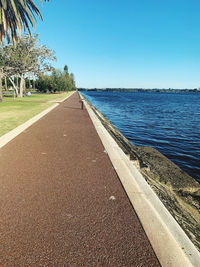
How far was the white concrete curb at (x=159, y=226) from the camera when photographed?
6.21ft

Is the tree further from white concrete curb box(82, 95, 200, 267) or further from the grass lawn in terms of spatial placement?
white concrete curb box(82, 95, 200, 267)

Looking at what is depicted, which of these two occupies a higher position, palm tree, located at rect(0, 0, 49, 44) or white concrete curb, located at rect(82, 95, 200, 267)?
palm tree, located at rect(0, 0, 49, 44)

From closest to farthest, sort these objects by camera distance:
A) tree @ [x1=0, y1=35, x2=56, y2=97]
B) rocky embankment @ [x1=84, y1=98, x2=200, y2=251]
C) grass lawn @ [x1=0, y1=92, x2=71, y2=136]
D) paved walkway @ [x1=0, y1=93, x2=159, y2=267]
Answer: paved walkway @ [x1=0, y1=93, x2=159, y2=267]
rocky embankment @ [x1=84, y1=98, x2=200, y2=251]
grass lawn @ [x1=0, y1=92, x2=71, y2=136]
tree @ [x1=0, y1=35, x2=56, y2=97]

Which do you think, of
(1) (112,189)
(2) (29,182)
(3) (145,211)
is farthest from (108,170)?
(2) (29,182)

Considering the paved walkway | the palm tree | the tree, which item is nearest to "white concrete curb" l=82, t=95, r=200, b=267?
the paved walkway

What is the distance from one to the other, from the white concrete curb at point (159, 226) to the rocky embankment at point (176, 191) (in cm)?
20

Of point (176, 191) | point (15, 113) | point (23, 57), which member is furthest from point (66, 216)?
point (23, 57)

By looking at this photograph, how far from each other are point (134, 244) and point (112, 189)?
123 centimetres

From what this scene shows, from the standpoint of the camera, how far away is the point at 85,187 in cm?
326

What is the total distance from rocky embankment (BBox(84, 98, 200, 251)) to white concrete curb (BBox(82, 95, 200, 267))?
20 centimetres

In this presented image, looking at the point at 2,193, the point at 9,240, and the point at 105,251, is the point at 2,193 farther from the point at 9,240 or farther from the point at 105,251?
the point at 105,251

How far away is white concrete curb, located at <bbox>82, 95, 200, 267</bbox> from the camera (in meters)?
1.89

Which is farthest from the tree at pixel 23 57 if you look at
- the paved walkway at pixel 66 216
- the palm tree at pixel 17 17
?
the paved walkway at pixel 66 216

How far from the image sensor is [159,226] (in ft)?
7.68
